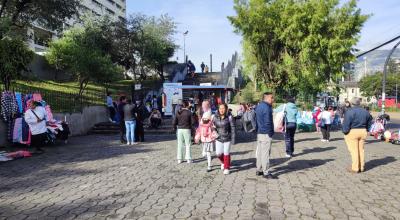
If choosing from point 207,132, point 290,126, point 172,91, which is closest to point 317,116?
point 290,126

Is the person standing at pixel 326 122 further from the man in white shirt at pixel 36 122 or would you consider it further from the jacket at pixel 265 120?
the man in white shirt at pixel 36 122

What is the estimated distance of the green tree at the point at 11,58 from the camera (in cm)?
1346

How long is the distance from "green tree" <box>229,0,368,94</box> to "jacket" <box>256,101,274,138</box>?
14152 mm

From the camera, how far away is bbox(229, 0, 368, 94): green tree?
70.3ft

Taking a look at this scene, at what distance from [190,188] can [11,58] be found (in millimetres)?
9761

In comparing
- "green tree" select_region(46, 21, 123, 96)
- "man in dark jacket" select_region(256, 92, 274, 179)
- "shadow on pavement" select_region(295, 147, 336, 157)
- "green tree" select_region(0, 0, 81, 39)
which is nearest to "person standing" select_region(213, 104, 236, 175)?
"man in dark jacket" select_region(256, 92, 274, 179)

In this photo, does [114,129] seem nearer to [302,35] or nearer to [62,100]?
[62,100]

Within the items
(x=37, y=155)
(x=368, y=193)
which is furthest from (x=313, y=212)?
(x=37, y=155)

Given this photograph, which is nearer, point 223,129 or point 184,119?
point 223,129

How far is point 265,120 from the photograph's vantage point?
8.24 meters

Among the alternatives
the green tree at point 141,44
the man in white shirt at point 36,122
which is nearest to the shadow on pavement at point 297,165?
the man in white shirt at point 36,122

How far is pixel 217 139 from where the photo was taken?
884 centimetres

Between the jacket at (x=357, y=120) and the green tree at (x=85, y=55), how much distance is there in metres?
14.9

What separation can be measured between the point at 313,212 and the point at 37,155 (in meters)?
8.81
